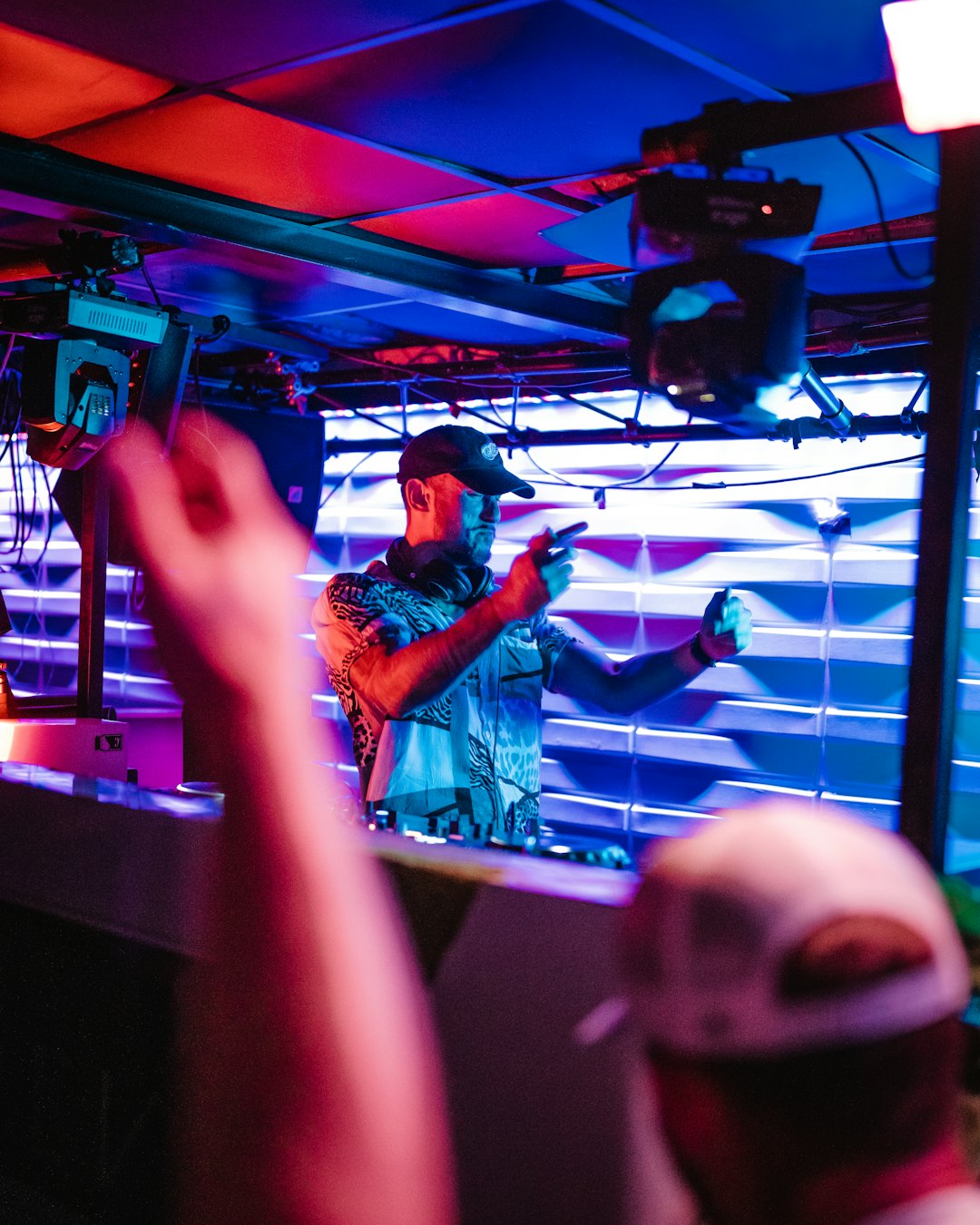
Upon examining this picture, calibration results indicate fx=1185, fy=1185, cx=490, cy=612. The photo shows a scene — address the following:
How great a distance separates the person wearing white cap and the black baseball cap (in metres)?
2.74

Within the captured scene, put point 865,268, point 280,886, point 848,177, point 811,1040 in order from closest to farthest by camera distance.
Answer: point 811,1040, point 280,886, point 848,177, point 865,268

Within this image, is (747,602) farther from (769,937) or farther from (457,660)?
(769,937)

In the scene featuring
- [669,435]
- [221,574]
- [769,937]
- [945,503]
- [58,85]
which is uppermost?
[58,85]

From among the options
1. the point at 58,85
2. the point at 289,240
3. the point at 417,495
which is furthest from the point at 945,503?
the point at 289,240

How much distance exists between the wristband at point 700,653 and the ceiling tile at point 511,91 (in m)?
1.45

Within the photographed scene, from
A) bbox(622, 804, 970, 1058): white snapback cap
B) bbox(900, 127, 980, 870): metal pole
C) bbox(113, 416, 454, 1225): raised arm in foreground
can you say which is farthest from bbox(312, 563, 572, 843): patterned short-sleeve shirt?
bbox(622, 804, 970, 1058): white snapback cap

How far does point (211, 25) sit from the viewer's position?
2.80 metres

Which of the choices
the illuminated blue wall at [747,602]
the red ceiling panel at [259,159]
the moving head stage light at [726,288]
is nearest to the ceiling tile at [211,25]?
the red ceiling panel at [259,159]

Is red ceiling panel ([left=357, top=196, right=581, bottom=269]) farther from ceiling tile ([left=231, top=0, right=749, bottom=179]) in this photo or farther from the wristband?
the wristband

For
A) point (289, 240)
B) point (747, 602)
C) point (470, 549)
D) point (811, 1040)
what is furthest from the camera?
point (747, 602)

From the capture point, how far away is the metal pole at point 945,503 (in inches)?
64.6

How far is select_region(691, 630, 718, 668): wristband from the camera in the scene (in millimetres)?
3537

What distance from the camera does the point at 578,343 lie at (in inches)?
238

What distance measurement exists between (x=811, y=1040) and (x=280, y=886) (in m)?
0.64
